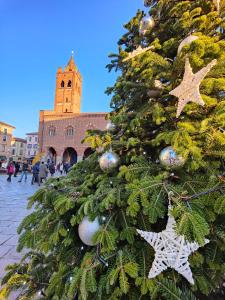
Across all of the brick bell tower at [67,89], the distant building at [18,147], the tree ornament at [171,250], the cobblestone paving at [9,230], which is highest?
the brick bell tower at [67,89]

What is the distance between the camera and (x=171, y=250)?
3.85ft

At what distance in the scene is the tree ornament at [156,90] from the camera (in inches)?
67.9

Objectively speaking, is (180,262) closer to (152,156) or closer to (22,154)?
→ (152,156)

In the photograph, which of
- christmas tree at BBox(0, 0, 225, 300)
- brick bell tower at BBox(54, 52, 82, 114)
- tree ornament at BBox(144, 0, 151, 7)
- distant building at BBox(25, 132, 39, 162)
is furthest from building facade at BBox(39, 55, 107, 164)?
christmas tree at BBox(0, 0, 225, 300)

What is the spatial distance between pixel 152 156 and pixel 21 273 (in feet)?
4.60

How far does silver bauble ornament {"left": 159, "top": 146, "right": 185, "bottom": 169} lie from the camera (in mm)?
1391

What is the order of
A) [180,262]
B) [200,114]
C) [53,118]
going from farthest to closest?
1. [53,118]
2. [200,114]
3. [180,262]

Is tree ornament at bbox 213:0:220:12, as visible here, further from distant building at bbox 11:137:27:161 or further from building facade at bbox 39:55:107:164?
distant building at bbox 11:137:27:161

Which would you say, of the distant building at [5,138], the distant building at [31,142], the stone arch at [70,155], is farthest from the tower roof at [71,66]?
the distant building at [31,142]

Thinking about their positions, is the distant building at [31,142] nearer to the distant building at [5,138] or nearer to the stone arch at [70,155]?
the distant building at [5,138]

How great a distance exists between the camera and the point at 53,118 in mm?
39000

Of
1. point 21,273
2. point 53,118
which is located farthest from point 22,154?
point 21,273

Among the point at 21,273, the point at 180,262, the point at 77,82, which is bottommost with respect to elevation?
the point at 21,273

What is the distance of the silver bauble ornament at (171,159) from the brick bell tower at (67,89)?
4832 centimetres
